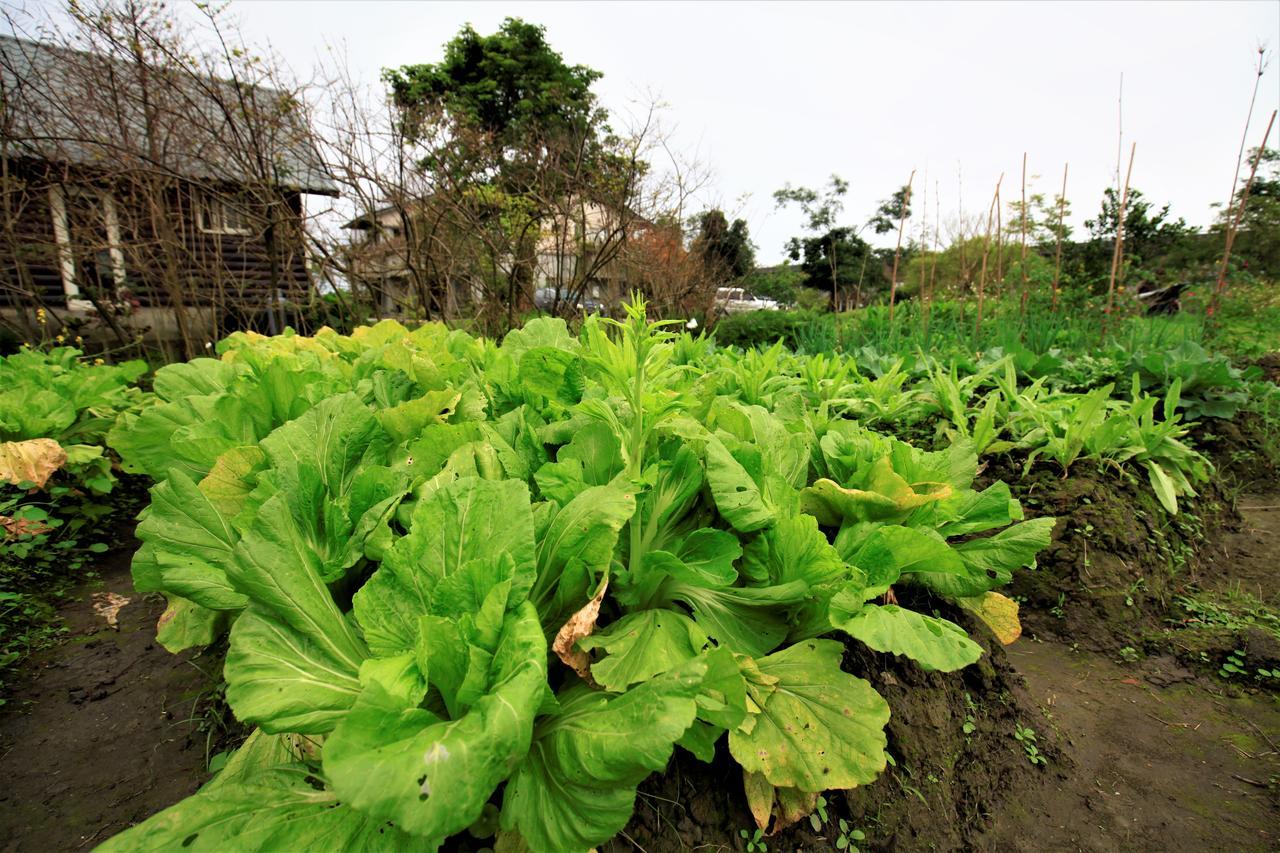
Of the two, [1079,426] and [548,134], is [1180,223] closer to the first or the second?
[548,134]

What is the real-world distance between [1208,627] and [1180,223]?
25890 millimetres

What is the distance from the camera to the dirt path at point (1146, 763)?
147 centimetres

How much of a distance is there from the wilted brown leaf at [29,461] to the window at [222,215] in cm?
375

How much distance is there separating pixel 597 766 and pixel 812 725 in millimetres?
467

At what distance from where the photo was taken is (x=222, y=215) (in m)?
7.00

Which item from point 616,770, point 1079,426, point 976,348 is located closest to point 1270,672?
point 1079,426

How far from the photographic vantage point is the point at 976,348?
600cm

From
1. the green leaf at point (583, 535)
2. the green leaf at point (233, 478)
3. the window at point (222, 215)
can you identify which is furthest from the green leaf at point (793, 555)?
the window at point (222, 215)

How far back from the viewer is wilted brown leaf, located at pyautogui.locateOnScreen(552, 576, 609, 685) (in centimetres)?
98

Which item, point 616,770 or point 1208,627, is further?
point 1208,627

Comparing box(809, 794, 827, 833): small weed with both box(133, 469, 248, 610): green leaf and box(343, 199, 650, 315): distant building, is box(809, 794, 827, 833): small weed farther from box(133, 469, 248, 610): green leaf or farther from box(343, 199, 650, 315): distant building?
box(343, 199, 650, 315): distant building

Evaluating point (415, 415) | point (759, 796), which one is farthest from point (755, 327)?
point (759, 796)

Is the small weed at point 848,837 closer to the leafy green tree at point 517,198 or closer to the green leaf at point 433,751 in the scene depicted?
the green leaf at point 433,751

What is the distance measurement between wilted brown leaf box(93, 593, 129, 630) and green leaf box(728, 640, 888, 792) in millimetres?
2671
